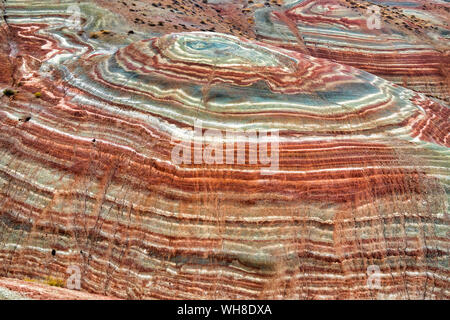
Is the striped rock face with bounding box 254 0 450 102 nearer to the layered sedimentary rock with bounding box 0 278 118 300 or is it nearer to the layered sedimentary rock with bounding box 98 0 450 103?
the layered sedimentary rock with bounding box 98 0 450 103

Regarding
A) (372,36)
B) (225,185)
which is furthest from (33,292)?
(372,36)

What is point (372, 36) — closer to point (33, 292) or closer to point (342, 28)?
point (342, 28)

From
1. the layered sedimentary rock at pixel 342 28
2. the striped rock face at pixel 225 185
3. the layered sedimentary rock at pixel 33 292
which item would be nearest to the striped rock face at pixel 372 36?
the layered sedimentary rock at pixel 342 28

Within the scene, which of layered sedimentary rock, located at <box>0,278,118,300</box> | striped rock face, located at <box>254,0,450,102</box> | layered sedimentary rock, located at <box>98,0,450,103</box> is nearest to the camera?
layered sedimentary rock, located at <box>0,278,118,300</box>

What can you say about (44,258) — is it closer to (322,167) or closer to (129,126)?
(129,126)

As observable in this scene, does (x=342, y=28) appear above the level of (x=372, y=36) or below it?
above

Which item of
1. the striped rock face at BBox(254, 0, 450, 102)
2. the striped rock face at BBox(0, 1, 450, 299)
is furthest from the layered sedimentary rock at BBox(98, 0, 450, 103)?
the striped rock face at BBox(0, 1, 450, 299)

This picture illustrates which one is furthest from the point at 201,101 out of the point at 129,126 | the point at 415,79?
the point at 415,79

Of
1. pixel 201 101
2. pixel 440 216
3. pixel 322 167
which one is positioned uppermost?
pixel 201 101
